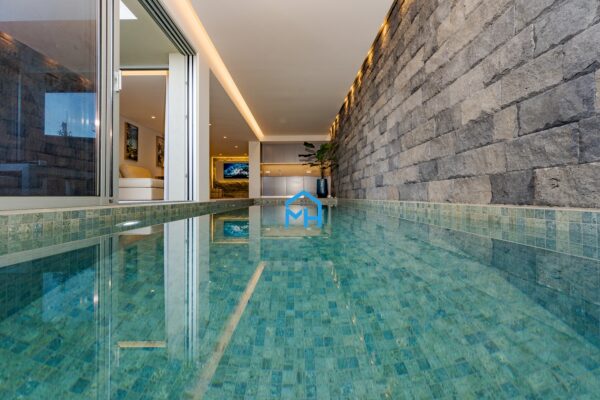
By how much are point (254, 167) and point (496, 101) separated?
1128 cm

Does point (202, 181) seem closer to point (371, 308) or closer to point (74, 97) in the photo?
point (74, 97)

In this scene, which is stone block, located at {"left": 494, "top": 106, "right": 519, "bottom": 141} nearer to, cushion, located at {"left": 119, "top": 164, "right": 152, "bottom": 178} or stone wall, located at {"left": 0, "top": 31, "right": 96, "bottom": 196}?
stone wall, located at {"left": 0, "top": 31, "right": 96, "bottom": 196}

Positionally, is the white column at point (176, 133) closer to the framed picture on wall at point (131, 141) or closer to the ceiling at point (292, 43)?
the ceiling at point (292, 43)

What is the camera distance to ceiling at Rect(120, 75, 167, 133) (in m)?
6.05

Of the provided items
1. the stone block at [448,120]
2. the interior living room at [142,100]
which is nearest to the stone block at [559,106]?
the stone block at [448,120]

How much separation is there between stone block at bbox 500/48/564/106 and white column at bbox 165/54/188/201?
412 centimetres

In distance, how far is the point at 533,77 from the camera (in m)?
1.78

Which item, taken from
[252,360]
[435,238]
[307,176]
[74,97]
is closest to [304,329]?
[252,360]

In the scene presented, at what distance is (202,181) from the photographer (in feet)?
17.3

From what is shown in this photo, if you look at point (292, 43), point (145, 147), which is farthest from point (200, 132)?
point (145, 147)

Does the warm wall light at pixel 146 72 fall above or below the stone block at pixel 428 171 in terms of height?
above

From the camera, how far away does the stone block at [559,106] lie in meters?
1.47

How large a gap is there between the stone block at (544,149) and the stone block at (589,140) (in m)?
0.03

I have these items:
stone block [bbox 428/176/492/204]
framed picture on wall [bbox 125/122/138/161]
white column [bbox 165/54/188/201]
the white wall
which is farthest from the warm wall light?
stone block [bbox 428/176/492/204]
